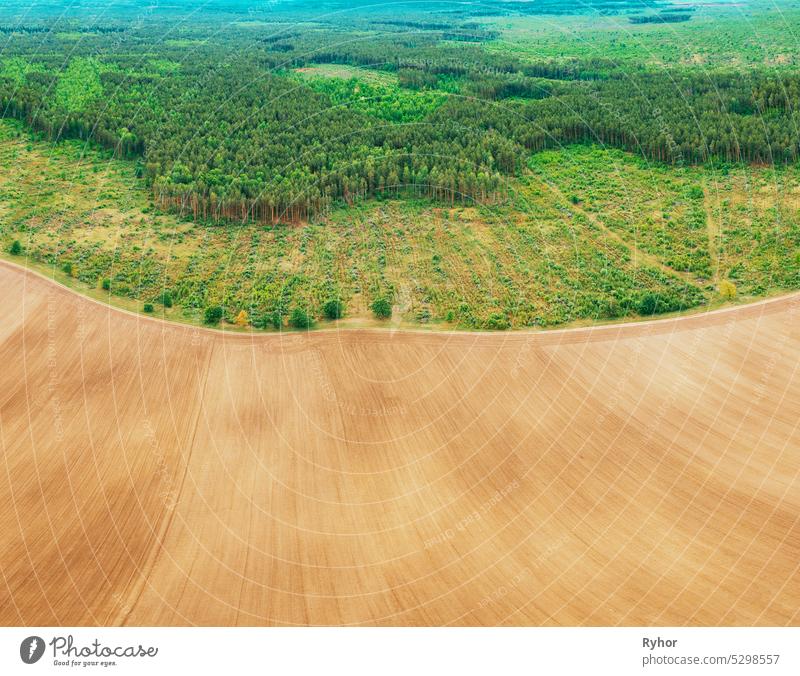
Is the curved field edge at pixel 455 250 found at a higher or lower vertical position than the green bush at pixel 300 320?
higher

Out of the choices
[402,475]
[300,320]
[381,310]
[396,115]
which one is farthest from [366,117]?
[402,475]

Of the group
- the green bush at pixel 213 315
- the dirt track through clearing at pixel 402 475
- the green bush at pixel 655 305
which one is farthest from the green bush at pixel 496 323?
the green bush at pixel 213 315

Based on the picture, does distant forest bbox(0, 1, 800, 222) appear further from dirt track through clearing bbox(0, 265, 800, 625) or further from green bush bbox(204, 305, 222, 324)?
dirt track through clearing bbox(0, 265, 800, 625)

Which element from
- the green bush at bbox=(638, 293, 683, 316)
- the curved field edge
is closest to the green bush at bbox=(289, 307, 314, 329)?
the curved field edge

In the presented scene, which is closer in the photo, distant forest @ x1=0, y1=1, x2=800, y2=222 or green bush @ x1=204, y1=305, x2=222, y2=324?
green bush @ x1=204, y1=305, x2=222, y2=324

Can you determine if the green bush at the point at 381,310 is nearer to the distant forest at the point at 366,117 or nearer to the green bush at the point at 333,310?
the green bush at the point at 333,310

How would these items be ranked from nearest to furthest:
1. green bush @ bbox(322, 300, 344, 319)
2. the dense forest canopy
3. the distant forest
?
1. green bush @ bbox(322, 300, 344, 319)
2. the dense forest canopy
3. the distant forest

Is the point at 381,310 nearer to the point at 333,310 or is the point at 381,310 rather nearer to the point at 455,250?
the point at 333,310
